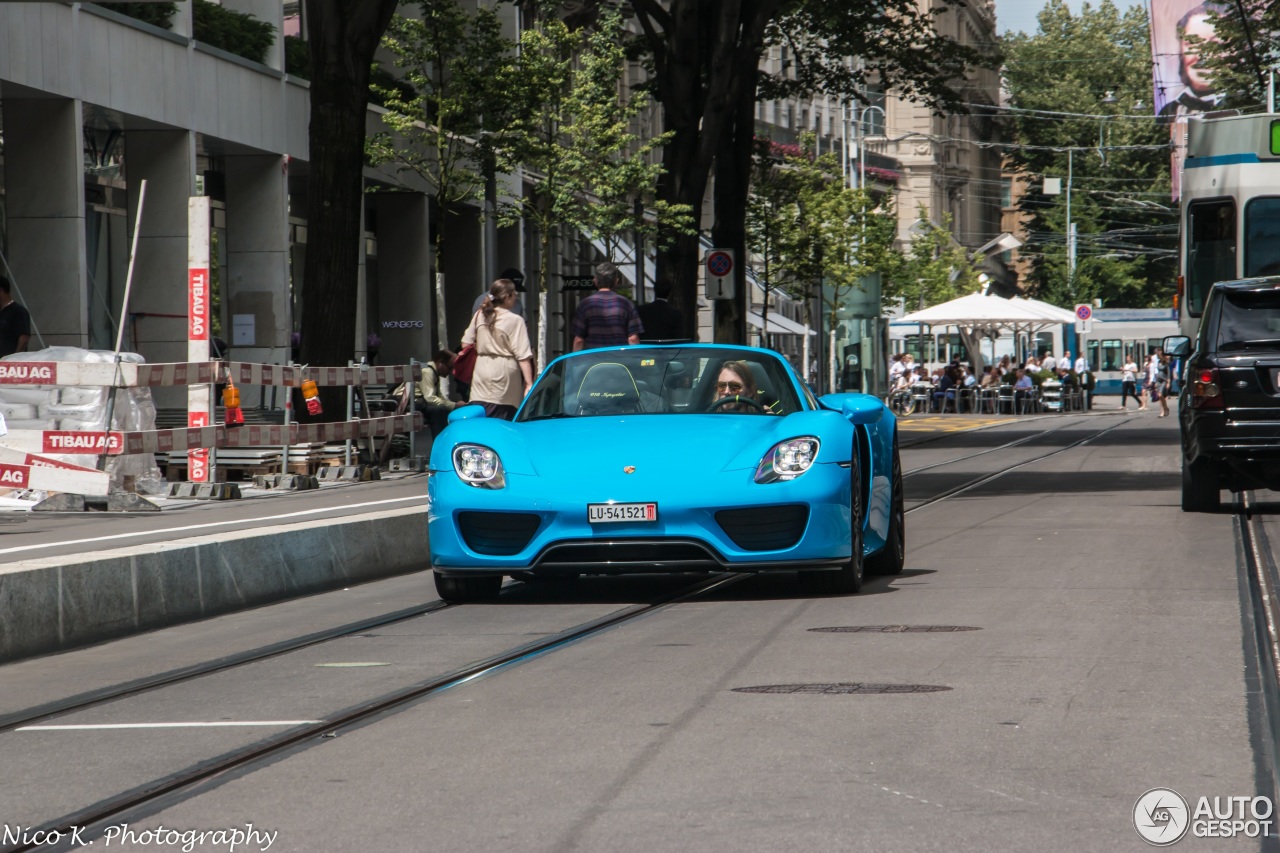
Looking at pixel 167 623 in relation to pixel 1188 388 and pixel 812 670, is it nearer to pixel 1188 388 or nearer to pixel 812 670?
pixel 812 670

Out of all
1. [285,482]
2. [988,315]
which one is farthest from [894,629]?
[988,315]

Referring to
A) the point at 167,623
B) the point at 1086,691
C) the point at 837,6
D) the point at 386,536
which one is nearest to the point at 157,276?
the point at 837,6

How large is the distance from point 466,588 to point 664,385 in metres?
1.47

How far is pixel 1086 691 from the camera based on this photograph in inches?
265

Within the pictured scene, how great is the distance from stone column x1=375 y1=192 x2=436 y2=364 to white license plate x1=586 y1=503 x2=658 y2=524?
1099 inches

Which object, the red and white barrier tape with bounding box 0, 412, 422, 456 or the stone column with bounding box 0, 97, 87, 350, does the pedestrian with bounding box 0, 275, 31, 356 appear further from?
the stone column with bounding box 0, 97, 87, 350

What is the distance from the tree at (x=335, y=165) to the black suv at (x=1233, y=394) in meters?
8.22

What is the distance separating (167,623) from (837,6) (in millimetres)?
25733

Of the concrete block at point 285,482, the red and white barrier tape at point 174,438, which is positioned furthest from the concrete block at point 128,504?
the concrete block at point 285,482

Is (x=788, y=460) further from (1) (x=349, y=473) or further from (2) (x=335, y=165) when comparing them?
(2) (x=335, y=165)

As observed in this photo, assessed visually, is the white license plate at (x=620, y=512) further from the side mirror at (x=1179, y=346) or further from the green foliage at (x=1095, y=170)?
the green foliage at (x=1095, y=170)

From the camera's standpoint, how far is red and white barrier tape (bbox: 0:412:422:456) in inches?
582

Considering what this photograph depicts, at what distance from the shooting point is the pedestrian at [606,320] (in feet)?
53.5

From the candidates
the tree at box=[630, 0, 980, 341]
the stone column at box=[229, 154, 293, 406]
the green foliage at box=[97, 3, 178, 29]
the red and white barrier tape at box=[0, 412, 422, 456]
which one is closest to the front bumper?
the red and white barrier tape at box=[0, 412, 422, 456]
